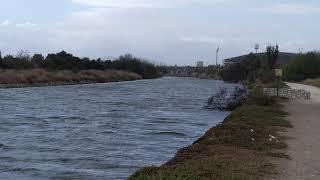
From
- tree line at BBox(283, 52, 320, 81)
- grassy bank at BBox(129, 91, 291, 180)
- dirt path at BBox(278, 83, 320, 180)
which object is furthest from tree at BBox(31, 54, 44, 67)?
grassy bank at BBox(129, 91, 291, 180)

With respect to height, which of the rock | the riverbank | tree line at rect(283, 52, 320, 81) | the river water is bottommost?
the river water

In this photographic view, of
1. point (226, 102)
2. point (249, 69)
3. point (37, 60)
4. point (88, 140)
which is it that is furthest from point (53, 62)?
point (88, 140)

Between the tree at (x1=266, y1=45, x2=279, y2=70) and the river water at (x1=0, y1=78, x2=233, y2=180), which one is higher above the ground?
the tree at (x1=266, y1=45, x2=279, y2=70)

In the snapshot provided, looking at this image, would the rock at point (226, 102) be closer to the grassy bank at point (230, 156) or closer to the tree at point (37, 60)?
the grassy bank at point (230, 156)

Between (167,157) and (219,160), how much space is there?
182 inches

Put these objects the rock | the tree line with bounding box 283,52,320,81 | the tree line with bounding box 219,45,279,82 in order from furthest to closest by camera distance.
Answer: the tree line with bounding box 219,45,279,82 < the tree line with bounding box 283,52,320,81 < the rock

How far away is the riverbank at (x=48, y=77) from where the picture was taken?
8233cm

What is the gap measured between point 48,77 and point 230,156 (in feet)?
276

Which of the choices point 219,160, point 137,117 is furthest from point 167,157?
point 137,117

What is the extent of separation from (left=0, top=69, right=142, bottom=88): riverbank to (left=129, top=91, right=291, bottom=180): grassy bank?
56997mm

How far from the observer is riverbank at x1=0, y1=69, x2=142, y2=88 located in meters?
82.3

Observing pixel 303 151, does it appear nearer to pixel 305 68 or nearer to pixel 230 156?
pixel 230 156

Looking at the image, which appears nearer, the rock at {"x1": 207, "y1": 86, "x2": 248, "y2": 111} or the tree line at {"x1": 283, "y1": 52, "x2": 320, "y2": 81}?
Result: the rock at {"x1": 207, "y1": 86, "x2": 248, "y2": 111}

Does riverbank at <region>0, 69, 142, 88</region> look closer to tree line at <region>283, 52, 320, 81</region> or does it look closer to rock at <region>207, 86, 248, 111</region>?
rock at <region>207, 86, 248, 111</region>
